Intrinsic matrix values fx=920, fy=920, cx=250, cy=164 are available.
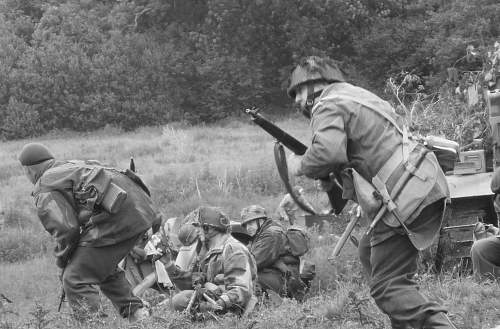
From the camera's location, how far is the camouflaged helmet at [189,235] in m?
9.25

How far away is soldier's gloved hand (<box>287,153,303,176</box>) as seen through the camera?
17.0 ft

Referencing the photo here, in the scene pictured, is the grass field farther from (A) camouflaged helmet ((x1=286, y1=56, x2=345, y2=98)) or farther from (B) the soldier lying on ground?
(A) camouflaged helmet ((x1=286, y1=56, x2=345, y2=98))

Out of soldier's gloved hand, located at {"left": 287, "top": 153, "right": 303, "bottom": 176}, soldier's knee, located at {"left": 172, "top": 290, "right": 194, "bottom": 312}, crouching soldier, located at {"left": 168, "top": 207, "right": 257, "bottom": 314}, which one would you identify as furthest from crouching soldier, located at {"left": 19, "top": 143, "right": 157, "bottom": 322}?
soldier's gloved hand, located at {"left": 287, "top": 153, "right": 303, "bottom": 176}

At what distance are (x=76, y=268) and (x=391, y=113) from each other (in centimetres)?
316

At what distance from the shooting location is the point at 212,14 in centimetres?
4019

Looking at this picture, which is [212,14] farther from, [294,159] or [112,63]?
[294,159]

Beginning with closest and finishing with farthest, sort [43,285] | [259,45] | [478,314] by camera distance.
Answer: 1. [478,314]
2. [43,285]
3. [259,45]

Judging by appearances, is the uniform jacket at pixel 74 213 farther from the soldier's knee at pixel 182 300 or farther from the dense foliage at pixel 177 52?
the dense foliage at pixel 177 52

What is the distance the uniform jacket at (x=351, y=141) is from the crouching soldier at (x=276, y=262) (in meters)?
4.33

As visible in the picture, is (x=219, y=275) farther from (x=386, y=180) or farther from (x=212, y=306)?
(x=386, y=180)

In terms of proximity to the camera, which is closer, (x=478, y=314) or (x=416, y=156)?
(x=416, y=156)

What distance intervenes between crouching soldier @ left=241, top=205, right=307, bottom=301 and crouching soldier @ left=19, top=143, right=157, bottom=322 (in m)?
2.28

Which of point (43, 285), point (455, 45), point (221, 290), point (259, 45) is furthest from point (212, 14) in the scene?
point (221, 290)

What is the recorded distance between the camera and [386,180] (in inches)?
200
